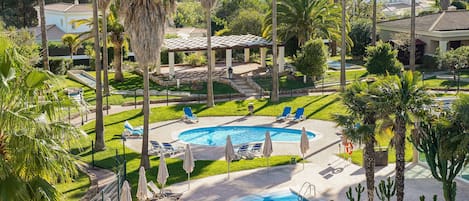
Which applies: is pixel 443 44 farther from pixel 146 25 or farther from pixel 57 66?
pixel 146 25

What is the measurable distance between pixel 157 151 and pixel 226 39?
23.3m

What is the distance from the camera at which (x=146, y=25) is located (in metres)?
26.0

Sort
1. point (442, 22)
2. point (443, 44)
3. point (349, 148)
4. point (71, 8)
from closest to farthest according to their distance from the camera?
point (349, 148) < point (443, 44) < point (442, 22) < point (71, 8)

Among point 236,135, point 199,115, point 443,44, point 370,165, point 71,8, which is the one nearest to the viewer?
point 370,165

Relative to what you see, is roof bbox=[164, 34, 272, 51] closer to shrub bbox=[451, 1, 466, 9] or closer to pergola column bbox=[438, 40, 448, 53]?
pergola column bbox=[438, 40, 448, 53]

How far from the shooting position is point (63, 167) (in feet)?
36.4

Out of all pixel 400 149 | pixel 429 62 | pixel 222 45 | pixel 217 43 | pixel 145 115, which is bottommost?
pixel 400 149

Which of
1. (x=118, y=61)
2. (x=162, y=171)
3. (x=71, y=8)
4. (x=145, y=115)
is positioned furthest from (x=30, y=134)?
(x=71, y=8)

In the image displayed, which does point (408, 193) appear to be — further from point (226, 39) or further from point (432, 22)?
point (432, 22)

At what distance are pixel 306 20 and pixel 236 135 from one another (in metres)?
18.6

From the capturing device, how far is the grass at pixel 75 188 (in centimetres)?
2312

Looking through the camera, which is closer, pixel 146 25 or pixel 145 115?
pixel 146 25

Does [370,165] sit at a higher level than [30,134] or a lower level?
lower

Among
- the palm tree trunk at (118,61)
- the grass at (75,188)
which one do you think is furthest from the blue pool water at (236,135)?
the palm tree trunk at (118,61)
